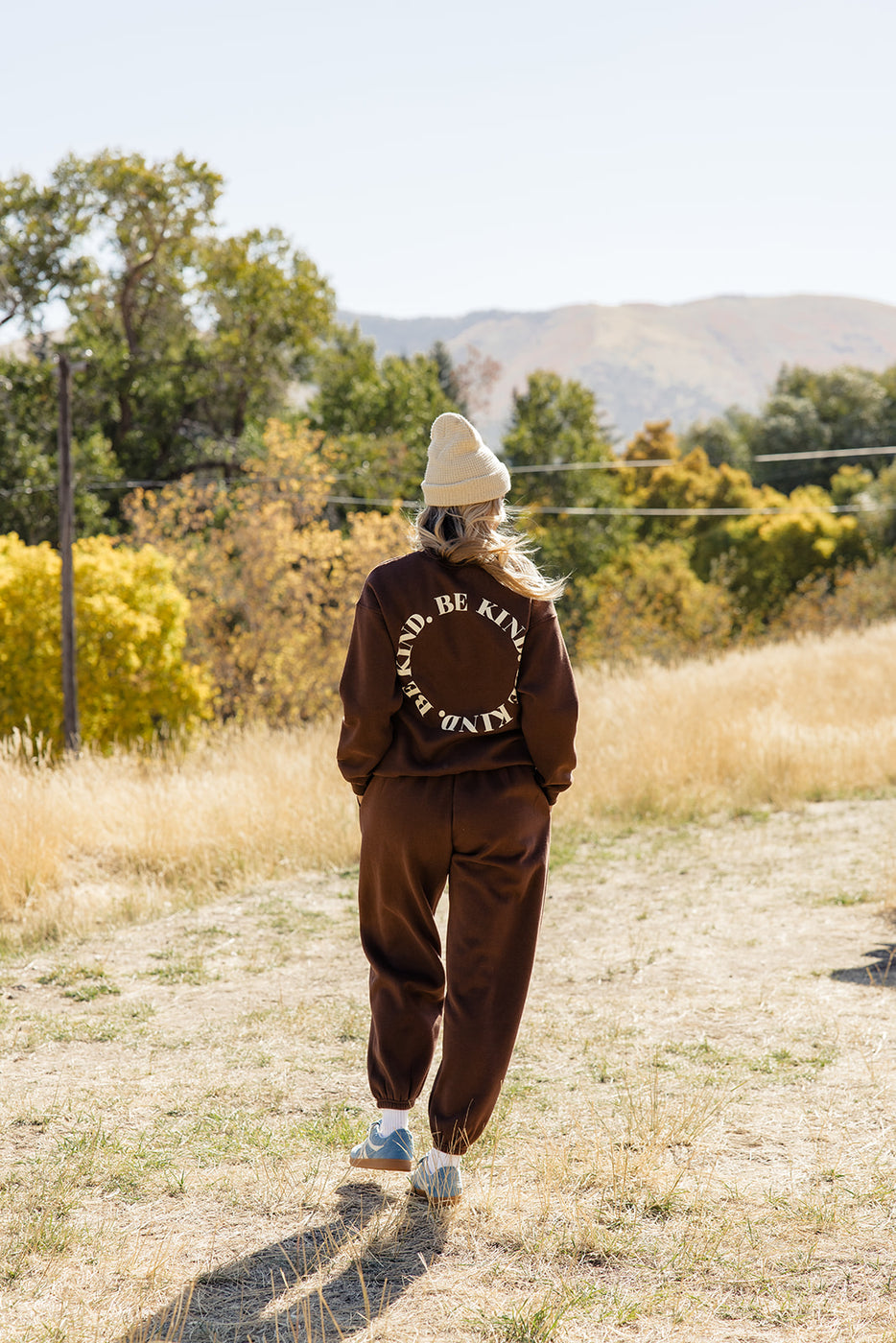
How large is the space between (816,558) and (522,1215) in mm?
34188

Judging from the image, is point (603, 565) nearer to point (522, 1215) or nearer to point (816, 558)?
point (816, 558)

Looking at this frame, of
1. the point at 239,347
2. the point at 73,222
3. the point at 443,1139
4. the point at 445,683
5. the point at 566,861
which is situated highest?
the point at 73,222

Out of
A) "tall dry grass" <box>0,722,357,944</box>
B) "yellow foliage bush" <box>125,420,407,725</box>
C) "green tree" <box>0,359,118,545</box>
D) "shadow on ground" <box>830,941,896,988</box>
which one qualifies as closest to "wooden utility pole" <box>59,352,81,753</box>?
"tall dry grass" <box>0,722,357,944</box>

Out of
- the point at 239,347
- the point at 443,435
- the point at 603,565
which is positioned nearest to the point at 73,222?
the point at 239,347

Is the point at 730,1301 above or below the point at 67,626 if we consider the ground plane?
below

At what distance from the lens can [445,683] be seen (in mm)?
2793

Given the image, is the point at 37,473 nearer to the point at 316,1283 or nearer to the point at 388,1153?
the point at 388,1153

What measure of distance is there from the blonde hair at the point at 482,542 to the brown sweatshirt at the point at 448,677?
0.10ft

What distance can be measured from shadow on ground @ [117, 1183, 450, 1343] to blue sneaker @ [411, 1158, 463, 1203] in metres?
0.05

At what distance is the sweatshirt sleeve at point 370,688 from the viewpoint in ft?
9.08

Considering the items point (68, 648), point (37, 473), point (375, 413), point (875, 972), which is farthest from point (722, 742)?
point (375, 413)

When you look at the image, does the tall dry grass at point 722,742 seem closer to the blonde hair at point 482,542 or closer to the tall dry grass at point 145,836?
the tall dry grass at point 145,836

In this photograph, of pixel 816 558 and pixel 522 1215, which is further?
pixel 816 558

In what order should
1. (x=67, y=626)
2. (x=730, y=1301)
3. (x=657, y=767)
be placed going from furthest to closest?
(x=67, y=626), (x=657, y=767), (x=730, y=1301)
